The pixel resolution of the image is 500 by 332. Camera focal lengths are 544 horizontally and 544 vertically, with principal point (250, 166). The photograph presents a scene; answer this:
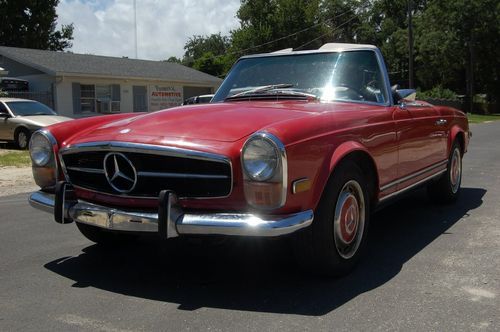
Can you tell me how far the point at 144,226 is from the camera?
3.49 meters

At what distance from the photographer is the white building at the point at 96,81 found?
24.6 meters

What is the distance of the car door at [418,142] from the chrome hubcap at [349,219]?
0.89 m

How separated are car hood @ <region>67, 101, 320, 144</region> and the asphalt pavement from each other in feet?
2.71

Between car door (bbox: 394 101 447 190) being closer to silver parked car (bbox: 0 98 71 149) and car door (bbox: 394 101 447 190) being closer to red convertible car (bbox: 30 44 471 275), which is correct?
red convertible car (bbox: 30 44 471 275)

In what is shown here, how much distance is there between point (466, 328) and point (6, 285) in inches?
121

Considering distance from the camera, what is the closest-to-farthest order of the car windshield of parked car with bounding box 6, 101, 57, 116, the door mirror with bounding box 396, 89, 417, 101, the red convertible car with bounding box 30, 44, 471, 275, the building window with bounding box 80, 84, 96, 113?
the red convertible car with bounding box 30, 44, 471, 275 → the door mirror with bounding box 396, 89, 417, 101 → the car windshield of parked car with bounding box 6, 101, 57, 116 → the building window with bounding box 80, 84, 96, 113

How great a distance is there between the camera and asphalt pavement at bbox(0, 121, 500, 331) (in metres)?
3.22

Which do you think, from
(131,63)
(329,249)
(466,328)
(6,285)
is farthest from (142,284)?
(131,63)

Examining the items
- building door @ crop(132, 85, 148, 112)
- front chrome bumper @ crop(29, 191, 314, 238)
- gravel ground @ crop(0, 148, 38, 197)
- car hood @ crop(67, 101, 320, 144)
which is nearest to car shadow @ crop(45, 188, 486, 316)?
front chrome bumper @ crop(29, 191, 314, 238)

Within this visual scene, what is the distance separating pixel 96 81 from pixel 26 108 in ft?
36.5

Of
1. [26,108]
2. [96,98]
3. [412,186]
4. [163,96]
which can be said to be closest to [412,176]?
[412,186]

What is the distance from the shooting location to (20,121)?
14.6 metres

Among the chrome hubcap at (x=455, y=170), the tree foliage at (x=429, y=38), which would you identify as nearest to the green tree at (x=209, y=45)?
the tree foliage at (x=429, y=38)

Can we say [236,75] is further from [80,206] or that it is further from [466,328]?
[466,328]
